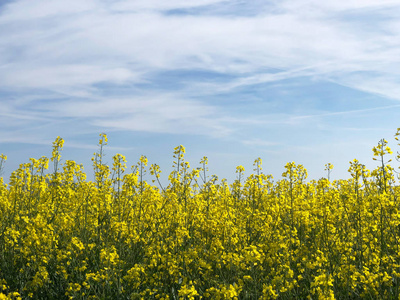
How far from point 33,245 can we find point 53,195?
11.0ft

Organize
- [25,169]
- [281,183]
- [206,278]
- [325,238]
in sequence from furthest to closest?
[281,183], [25,169], [325,238], [206,278]

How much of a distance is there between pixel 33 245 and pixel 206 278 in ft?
8.00

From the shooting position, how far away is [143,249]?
19.3 feet

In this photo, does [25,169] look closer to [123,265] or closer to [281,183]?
[123,265]

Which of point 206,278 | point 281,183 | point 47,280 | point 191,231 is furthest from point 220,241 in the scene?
point 281,183

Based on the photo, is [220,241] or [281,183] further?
[281,183]

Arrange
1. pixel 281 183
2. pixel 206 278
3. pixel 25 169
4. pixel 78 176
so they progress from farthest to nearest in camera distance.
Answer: pixel 281 183 → pixel 78 176 → pixel 25 169 → pixel 206 278

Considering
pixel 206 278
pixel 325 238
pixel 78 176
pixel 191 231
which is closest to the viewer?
pixel 206 278

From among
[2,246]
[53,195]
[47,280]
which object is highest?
[53,195]

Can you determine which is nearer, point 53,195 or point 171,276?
point 171,276

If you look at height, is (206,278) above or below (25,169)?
below

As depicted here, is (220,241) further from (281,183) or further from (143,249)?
(281,183)

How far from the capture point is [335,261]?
213 inches

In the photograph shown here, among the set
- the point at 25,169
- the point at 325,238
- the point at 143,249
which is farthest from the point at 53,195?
the point at 325,238
